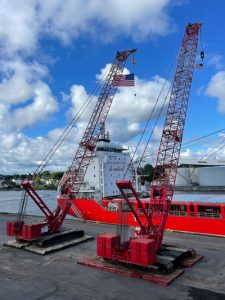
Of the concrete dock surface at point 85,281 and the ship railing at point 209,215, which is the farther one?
the ship railing at point 209,215

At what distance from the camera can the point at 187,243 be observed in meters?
19.3

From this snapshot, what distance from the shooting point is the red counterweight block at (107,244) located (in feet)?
46.6

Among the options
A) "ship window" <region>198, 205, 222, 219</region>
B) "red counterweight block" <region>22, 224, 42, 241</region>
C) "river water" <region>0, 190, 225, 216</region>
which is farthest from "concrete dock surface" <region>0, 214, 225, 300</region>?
"river water" <region>0, 190, 225, 216</region>

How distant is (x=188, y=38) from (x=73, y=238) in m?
18.5

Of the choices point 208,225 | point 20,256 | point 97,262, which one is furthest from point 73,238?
point 208,225

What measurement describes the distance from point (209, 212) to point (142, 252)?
1176cm

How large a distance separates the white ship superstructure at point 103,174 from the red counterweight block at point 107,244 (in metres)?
18.0

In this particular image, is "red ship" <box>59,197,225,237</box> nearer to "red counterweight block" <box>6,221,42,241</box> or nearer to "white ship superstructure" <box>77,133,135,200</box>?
"red counterweight block" <box>6,221,42,241</box>

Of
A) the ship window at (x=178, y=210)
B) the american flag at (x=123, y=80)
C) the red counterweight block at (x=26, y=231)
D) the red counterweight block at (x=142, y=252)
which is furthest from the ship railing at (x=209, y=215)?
the american flag at (x=123, y=80)

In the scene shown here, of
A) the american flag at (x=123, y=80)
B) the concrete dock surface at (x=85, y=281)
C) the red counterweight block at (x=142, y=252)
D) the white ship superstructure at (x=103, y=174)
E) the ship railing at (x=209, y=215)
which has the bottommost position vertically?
the concrete dock surface at (x=85, y=281)

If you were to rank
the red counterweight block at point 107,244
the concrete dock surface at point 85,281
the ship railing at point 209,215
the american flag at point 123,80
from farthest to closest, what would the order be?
the american flag at point 123,80
the ship railing at point 209,215
the red counterweight block at point 107,244
the concrete dock surface at point 85,281

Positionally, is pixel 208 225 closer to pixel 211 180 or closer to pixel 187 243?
pixel 187 243

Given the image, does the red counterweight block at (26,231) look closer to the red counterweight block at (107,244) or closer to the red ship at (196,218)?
the red ship at (196,218)

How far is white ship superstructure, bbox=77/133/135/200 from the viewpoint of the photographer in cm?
3400
